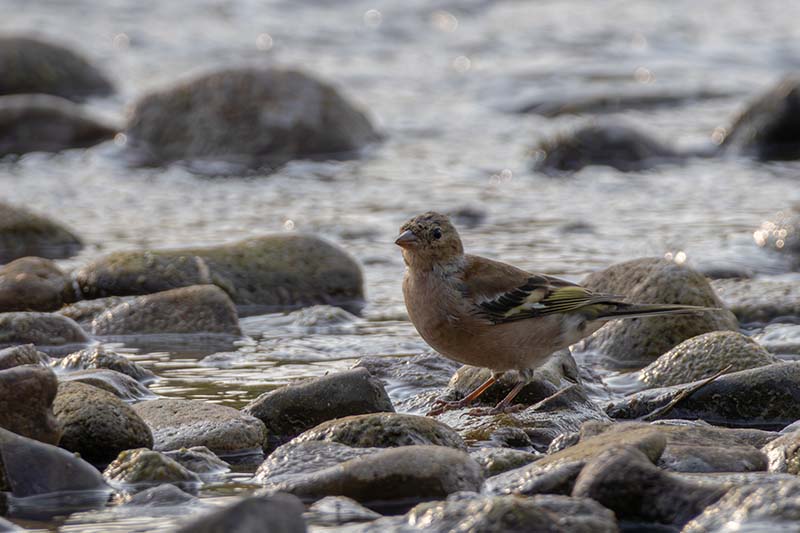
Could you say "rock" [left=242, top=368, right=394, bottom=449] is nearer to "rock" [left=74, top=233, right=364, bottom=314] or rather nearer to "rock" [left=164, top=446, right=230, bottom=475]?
"rock" [left=164, top=446, right=230, bottom=475]

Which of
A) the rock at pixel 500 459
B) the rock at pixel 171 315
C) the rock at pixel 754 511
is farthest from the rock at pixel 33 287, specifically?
the rock at pixel 754 511

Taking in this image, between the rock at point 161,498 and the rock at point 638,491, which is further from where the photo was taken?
the rock at point 161,498

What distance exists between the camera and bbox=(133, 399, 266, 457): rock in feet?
21.2

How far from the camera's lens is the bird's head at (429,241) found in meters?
7.58

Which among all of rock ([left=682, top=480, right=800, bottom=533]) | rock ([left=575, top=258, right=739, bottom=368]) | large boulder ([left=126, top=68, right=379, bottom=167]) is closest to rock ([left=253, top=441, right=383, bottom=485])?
rock ([left=682, top=480, right=800, bottom=533])

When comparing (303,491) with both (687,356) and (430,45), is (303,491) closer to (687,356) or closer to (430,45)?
(687,356)

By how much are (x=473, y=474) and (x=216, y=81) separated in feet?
35.2

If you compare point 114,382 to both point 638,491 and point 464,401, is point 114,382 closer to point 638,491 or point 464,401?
point 464,401

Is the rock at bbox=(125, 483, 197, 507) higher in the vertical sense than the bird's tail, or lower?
lower

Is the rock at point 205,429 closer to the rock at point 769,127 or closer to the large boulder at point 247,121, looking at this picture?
the large boulder at point 247,121

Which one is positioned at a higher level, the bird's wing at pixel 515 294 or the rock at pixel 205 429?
the bird's wing at pixel 515 294

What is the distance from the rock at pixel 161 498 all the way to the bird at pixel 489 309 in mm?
2004

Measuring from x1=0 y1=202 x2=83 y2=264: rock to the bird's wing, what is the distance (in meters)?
4.75

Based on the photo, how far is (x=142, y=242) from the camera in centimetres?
1169
